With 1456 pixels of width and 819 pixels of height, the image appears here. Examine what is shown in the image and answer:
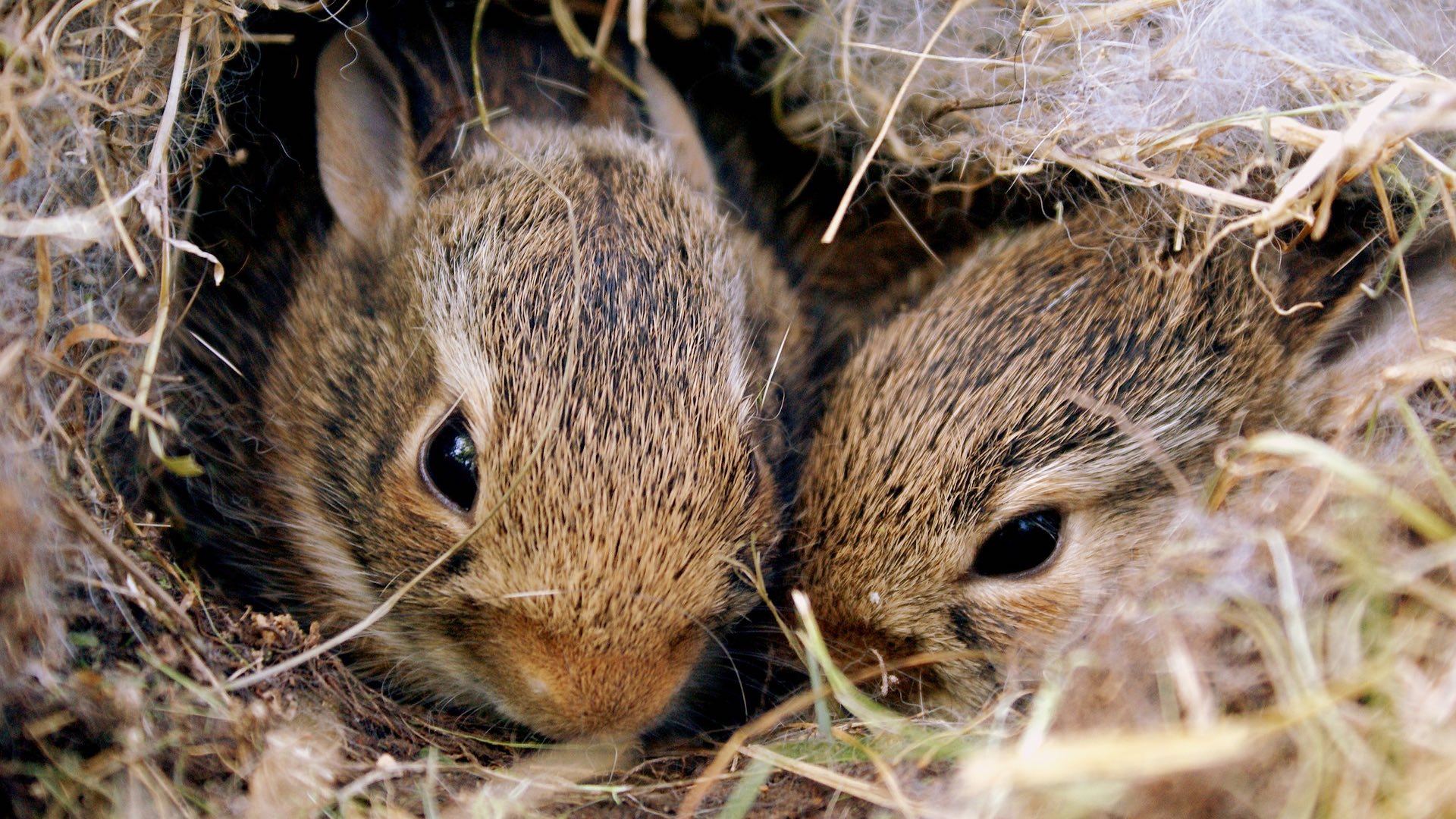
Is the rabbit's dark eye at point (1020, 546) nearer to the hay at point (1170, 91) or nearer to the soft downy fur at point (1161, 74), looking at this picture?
the hay at point (1170, 91)

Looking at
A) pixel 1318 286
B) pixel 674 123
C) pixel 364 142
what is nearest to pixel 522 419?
pixel 364 142

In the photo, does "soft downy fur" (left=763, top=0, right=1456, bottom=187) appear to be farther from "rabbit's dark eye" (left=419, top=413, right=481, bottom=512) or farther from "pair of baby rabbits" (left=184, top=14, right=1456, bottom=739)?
"rabbit's dark eye" (left=419, top=413, right=481, bottom=512)

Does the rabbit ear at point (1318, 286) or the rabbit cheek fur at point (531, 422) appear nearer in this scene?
the rabbit cheek fur at point (531, 422)

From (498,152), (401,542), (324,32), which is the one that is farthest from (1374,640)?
(324,32)

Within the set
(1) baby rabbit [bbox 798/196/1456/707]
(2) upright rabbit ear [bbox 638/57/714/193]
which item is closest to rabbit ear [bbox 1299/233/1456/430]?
(1) baby rabbit [bbox 798/196/1456/707]

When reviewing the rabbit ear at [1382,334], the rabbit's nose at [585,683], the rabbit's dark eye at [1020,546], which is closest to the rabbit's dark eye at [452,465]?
the rabbit's nose at [585,683]

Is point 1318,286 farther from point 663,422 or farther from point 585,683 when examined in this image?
point 585,683

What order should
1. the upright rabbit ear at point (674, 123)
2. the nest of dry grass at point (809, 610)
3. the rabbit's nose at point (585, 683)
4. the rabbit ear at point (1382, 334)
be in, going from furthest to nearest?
the upright rabbit ear at point (674, 123)
the rabbit ear at point (1382, 334)
the rabbit's nose at point (585, 683)
the nest of dry grass at point (809, 610)
